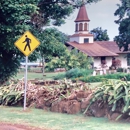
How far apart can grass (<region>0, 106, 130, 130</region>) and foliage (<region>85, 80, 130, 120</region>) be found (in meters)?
0.54

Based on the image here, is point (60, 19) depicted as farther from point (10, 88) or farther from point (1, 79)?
point (10, 88)

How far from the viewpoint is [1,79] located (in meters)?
19.7

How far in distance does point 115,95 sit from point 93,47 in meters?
46.2

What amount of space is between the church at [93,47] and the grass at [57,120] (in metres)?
40.4

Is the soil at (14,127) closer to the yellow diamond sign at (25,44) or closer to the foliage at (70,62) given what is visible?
the yellow diamond sign at (25,44)

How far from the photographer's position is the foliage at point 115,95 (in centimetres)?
1107

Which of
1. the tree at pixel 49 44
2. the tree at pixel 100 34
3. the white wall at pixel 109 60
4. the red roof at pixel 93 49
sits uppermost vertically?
the tree at pixel 100 34

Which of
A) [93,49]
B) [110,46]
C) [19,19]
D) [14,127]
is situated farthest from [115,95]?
[110,46]

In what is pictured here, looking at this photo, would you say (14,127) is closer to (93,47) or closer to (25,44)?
(25,44)

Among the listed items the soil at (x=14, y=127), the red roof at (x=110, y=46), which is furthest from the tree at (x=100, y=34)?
the soil at (x=14, y=127)

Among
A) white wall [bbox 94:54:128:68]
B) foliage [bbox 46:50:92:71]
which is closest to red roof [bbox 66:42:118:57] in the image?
white wall [bbox 94:54:128:68]

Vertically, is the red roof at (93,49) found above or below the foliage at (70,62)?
above

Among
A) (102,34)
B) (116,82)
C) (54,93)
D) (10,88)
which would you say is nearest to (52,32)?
(10,88)

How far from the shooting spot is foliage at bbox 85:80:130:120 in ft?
36.3
